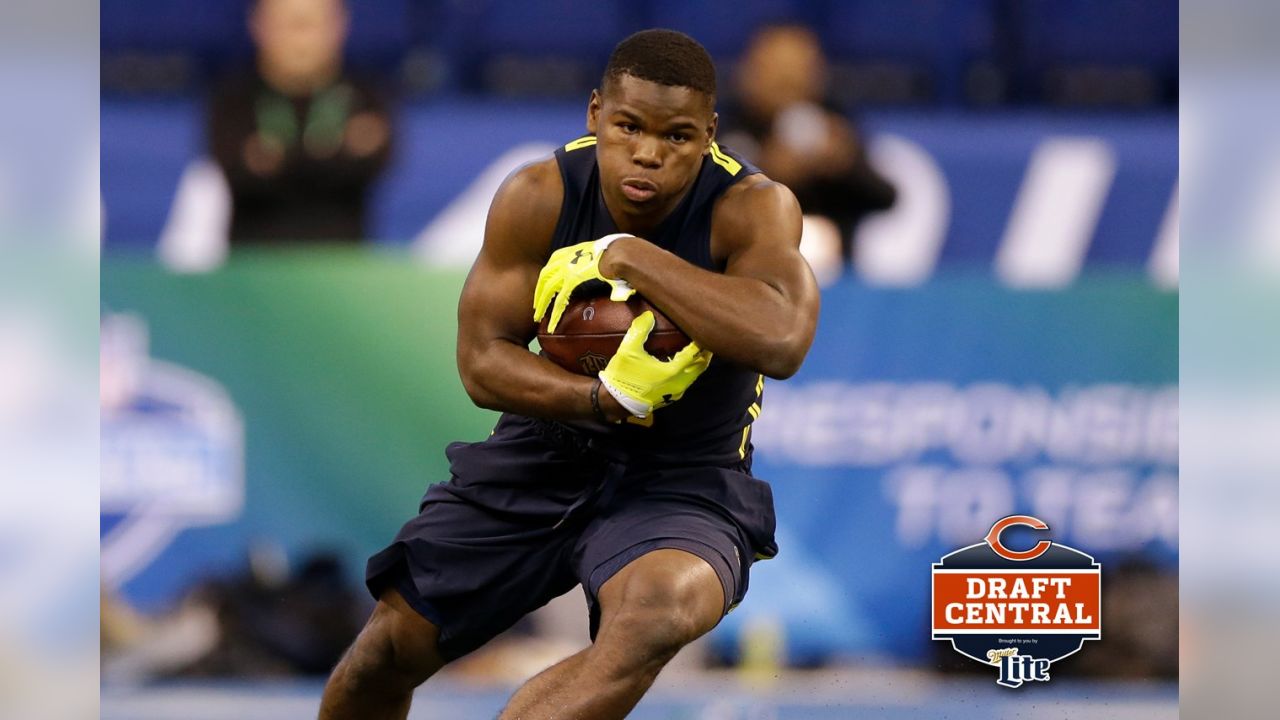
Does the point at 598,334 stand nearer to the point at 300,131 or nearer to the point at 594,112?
the point at 594,112

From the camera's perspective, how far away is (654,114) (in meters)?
3.42

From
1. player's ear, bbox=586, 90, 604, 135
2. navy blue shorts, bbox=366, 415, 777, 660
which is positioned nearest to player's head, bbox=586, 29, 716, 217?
player's ear, bbox=586, 90, 604, 135

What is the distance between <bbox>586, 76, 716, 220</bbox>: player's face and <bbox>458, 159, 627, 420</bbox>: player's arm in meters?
0.21

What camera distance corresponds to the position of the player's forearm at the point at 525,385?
3473 millimetres

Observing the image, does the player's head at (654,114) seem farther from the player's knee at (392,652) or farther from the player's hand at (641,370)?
the player's knee at (392,652)

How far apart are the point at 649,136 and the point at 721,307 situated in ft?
1.36

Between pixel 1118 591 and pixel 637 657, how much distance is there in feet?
9.97

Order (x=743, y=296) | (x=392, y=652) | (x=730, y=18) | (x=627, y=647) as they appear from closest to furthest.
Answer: (x=627, y=647) < (x=743, y=296) < (x=392, y=652) < (x=730, y=18)

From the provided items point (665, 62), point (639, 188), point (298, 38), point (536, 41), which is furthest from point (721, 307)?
point (298, 38)

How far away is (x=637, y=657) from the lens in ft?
10.7

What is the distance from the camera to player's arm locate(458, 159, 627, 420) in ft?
11.6

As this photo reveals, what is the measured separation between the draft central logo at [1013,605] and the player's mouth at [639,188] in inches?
107

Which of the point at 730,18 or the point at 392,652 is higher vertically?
the point at 730,18

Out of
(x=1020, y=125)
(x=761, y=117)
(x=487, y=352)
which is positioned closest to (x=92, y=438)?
(x=487, y=352)
